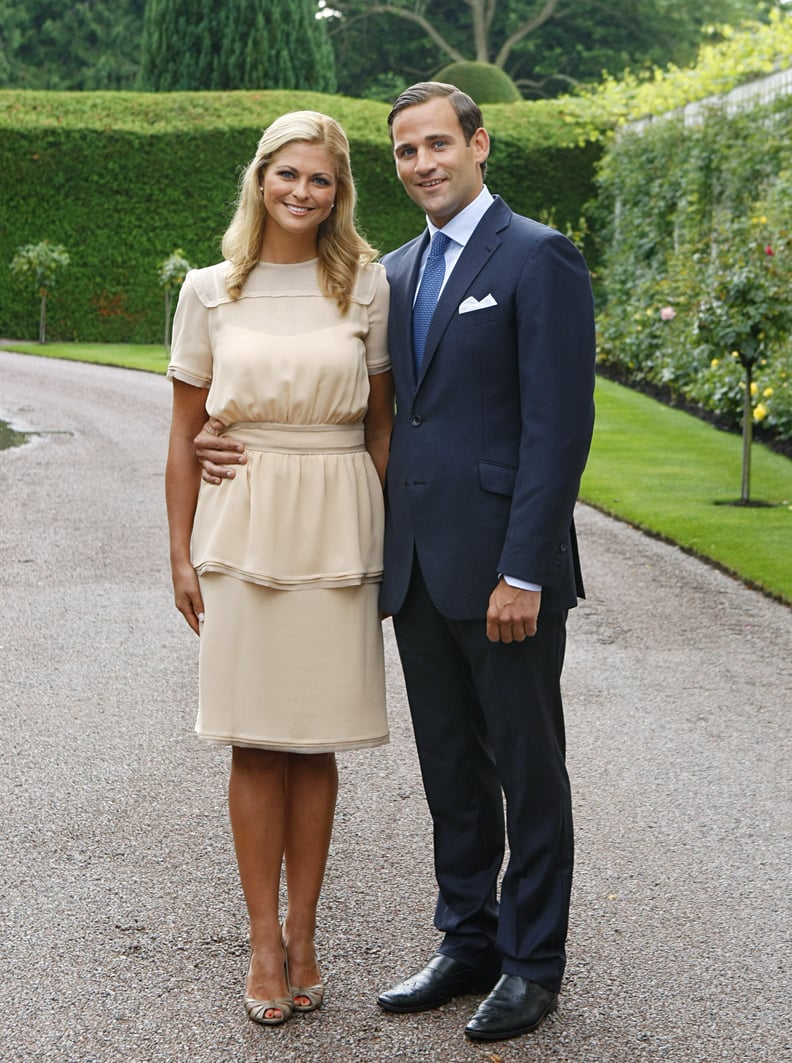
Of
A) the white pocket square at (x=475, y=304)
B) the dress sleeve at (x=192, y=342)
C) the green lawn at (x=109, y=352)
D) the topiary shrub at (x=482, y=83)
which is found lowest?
the green lawn at (x=109, y=352)

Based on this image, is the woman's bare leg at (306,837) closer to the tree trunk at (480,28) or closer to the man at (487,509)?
the man at (487,509)

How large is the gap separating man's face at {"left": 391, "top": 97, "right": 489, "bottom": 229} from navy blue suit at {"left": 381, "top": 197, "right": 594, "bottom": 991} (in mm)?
96

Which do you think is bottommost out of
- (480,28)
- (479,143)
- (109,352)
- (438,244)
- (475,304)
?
(109,352)

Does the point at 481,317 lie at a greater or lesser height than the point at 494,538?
greater

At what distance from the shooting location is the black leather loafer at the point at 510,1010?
8.92 feet

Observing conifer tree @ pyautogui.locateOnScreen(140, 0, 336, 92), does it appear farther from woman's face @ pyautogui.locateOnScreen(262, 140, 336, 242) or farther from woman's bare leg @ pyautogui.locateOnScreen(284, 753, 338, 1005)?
woman's bare leg @ pyautogui.locateOnScreen(284, 753, 338, 1005)

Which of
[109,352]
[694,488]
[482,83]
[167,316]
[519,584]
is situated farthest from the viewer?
[482,83]

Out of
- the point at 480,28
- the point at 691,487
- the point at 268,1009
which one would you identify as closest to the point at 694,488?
the point at 691,487

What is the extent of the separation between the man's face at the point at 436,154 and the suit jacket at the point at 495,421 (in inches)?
3.7

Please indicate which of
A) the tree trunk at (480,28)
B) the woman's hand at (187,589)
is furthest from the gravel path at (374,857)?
the tree trunk at (480,28)

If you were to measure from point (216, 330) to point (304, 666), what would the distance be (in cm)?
73

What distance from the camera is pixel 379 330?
9.52ft

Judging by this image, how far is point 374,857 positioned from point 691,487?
7193 mm

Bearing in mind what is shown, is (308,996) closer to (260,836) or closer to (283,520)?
(260,836)
